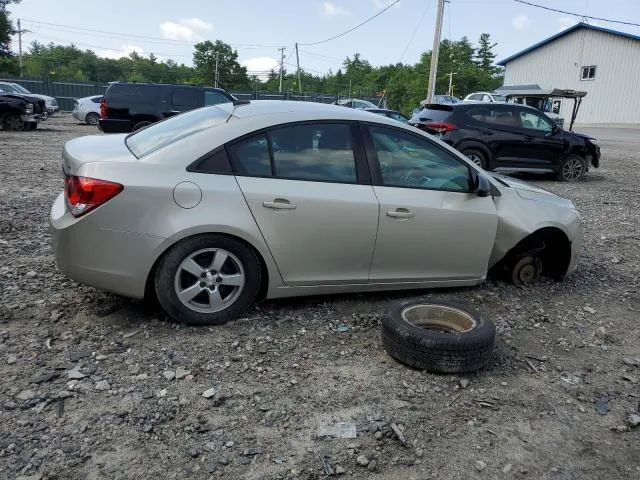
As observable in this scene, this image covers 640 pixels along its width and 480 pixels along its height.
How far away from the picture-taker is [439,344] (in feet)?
11.1

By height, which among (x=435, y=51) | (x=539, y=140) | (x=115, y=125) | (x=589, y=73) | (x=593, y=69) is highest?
(x=593, y=69)

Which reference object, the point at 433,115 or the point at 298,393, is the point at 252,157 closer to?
the point at 298,393

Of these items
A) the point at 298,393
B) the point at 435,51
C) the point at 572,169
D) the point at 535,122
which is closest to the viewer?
the point at 298,393

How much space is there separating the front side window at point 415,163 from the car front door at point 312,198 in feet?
0.60

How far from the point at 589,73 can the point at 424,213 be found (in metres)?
46.0

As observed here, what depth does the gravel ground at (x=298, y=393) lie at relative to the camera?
2.61m

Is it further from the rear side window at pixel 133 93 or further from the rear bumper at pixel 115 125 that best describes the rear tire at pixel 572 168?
the rear bumper at pixel 115 125

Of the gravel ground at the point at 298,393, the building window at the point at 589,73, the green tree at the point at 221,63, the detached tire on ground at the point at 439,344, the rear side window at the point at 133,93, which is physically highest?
the green tree at the point at 221,63

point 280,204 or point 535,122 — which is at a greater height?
point 535,122

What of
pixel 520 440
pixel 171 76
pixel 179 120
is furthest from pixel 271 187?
pixel 171 76

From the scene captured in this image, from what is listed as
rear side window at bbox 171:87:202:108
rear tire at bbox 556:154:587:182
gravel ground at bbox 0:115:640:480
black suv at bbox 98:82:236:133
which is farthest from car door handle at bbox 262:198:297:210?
rear side window at bbox 171:87:202:108

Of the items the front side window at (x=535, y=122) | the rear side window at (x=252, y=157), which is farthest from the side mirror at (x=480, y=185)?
the front side window at (x=535, y=122)

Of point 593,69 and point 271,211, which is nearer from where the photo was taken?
point 271,211

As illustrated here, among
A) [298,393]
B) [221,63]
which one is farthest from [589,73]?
[221,63]
